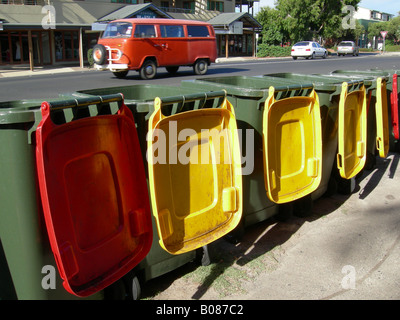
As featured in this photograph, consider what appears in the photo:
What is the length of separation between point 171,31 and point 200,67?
7.34ft

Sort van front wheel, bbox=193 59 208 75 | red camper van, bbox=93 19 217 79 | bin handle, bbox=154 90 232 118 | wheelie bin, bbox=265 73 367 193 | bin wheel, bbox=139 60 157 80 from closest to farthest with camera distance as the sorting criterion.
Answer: bin handle, bbox=154 90 232 118 → wheelie bin, bbox=265 73 367 193 → red camper van, bbox=93 19 217 79 → bin wheel, bbox=139 60 157 80 → van front wheel, bbox=193 59 208 75

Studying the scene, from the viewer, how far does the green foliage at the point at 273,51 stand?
42844 millimetres

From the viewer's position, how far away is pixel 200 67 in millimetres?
19469

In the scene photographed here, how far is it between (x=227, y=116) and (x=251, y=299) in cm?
127

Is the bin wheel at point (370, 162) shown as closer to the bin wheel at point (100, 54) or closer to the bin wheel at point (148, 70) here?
the bin wheel at point (148, 70)

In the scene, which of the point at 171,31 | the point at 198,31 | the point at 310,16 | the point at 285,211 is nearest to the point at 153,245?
the point at 285,211

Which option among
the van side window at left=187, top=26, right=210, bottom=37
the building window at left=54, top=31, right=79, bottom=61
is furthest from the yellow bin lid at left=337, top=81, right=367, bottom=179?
the building window at left=54, top=31, right=79, bottom=61

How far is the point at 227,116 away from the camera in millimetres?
3133

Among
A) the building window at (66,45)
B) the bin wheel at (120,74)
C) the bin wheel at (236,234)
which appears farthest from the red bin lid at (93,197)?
the building window at (66,45)

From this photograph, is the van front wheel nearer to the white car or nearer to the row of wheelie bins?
the row of wheelie bins

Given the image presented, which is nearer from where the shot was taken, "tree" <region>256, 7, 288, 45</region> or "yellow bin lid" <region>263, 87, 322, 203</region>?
"yellow bin lid" <region>263, 87, 322, 203</region>

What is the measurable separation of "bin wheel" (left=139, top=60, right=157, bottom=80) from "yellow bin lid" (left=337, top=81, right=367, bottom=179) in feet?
44.1

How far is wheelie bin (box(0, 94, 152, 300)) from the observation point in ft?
7.32

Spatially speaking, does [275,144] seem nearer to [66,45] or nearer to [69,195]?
[69,195]
